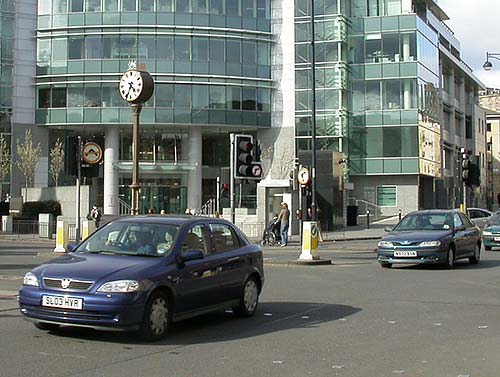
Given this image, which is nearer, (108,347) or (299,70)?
(108,347)

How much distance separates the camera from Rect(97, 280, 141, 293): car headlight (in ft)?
25.8

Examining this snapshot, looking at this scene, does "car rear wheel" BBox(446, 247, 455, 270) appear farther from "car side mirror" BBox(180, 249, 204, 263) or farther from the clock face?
"car side mirror" BBox(180, 249, 204, 263)

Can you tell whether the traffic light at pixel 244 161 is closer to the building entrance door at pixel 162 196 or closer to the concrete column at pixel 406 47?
the building entrance door at pixel 162 196

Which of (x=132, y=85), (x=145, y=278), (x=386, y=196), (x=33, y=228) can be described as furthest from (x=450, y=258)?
(x=386, y=196)

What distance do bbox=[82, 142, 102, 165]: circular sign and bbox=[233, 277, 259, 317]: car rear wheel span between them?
41.8 feet

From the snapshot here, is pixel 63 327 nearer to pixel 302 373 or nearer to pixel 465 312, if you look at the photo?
pixel 302 373

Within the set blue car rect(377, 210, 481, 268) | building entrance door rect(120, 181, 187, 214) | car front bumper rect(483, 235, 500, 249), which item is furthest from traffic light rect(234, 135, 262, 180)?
building entrance door rect(120, 181, 187, 214)

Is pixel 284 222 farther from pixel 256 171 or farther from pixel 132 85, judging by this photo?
pixel 256 171

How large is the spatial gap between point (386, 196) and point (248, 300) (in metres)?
50.4

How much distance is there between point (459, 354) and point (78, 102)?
2036 inches

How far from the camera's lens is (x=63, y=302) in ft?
26.1

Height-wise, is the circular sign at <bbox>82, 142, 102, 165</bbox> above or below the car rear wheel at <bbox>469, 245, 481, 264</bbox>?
above

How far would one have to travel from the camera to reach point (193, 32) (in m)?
56.6

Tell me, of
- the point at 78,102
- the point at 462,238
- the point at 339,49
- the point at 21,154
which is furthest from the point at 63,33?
the point at 462,238
